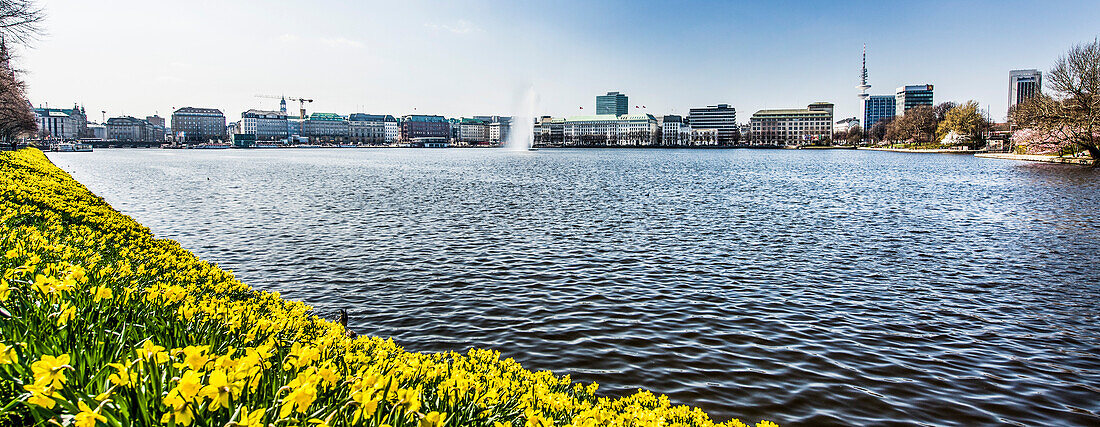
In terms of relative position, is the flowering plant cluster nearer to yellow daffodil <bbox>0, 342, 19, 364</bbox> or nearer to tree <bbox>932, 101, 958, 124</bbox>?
yellow daffodil <bbox>0, 342, 19, 364</bbox>

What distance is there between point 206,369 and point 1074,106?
301ft

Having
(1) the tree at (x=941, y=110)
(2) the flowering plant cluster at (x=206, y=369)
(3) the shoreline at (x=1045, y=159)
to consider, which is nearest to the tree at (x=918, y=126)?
(1) the tree at (x=941, y=110)

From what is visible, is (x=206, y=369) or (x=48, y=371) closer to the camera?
(x=48, y=371)

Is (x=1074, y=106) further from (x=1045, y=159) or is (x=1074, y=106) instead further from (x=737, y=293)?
(x=737, y=293)

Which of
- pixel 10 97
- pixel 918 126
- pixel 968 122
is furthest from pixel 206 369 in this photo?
pixel 918 126

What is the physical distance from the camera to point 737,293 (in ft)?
51.6

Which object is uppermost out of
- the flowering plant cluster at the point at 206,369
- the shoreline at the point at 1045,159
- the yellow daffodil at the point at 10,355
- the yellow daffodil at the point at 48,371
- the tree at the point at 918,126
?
the tree at the point at 918,126

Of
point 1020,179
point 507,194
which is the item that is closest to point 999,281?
point 507,194

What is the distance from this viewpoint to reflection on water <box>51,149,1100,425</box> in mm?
10336

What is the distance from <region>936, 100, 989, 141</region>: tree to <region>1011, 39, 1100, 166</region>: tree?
7168 cm

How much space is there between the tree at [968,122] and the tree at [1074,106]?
71675 mm

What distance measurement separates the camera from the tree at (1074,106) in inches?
2867

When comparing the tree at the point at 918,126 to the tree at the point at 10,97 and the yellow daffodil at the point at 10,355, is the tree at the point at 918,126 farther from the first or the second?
the yellow daffodil at the point at 10,355

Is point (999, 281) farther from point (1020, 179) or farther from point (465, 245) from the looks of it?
point (1020, 179)
